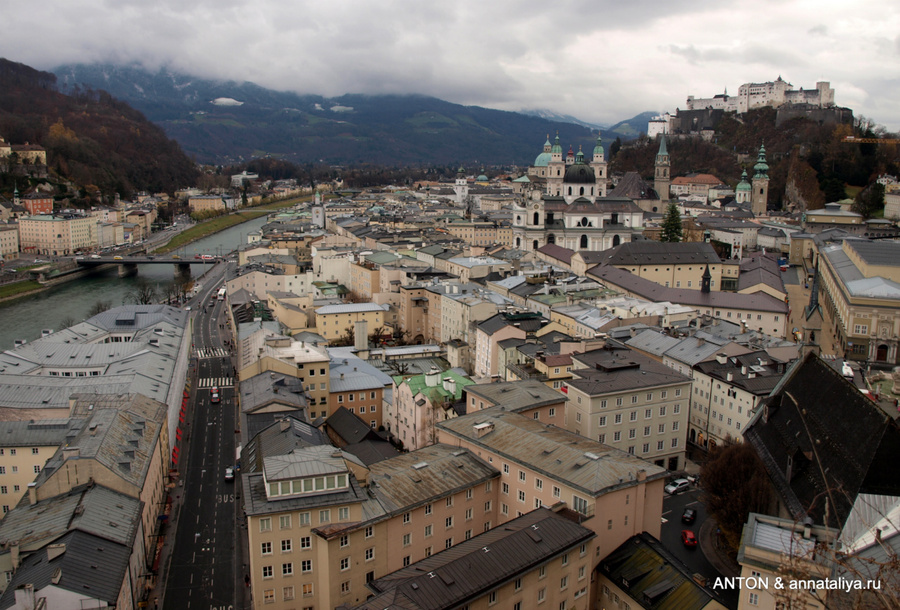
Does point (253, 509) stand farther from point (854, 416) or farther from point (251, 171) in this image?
point (251, 171)

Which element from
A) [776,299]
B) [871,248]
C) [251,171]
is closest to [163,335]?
[776,299]

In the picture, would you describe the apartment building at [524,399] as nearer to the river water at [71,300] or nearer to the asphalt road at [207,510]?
the asphalt road at [207,510]

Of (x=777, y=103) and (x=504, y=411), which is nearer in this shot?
(x=504, y=411)

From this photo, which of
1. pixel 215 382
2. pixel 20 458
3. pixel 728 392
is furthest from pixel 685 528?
pixel 215 382

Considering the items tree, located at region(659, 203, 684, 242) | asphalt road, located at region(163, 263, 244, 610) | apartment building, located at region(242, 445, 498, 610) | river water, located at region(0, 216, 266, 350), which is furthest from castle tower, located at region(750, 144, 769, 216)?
apartment building, located at region(242, 445, 498, 610)

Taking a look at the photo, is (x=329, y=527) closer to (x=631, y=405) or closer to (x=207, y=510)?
(x=207, y=510)
